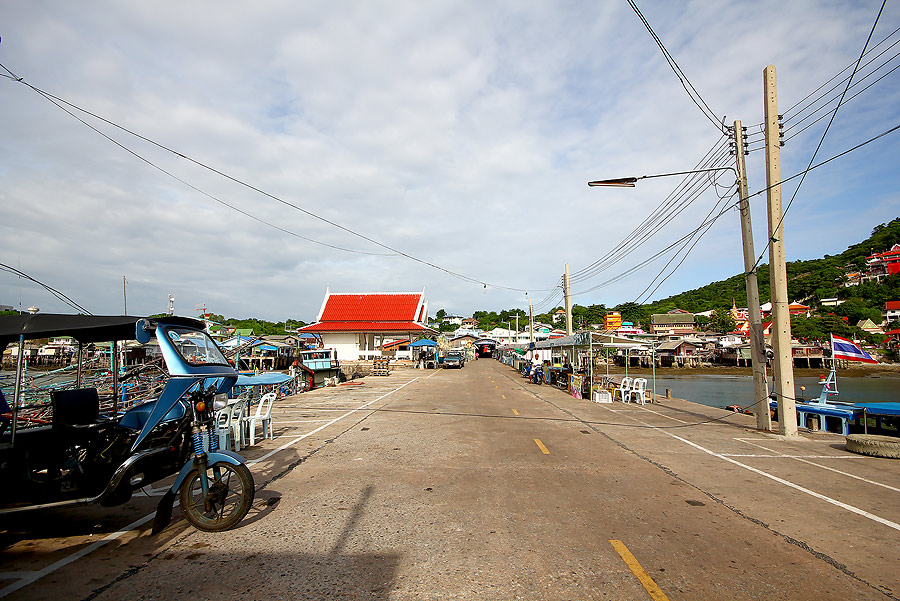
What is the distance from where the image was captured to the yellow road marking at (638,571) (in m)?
3.84

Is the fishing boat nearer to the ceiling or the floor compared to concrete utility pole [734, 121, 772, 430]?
nearer to the floor

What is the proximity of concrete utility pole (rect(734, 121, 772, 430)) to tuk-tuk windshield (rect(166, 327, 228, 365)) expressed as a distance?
12501mm

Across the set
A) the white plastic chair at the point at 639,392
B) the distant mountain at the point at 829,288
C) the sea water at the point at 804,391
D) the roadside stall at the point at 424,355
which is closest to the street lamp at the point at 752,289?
the white plastic chair at the point at 639,392

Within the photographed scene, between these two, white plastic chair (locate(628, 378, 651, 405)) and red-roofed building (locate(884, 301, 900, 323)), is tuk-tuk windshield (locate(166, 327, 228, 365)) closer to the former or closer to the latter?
white plastic chair (locate(628, 378, 651, 405))

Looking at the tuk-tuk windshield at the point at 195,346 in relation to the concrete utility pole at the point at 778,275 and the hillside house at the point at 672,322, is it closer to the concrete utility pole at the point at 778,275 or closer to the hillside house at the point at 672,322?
the concrete utility pole at the point at 778,275

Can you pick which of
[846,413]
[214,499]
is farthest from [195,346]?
[846,413]

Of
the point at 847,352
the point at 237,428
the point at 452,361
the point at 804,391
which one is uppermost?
the point at 847,352

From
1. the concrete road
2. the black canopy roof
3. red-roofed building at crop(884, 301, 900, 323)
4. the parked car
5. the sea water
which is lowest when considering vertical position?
the sea water

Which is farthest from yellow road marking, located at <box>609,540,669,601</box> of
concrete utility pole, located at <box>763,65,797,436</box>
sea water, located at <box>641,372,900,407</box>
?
sea water, located at <box>641,372,900,407</box>

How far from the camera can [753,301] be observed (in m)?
13.1

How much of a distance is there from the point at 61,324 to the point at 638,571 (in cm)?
629

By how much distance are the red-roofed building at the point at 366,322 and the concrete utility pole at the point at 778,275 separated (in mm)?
39939

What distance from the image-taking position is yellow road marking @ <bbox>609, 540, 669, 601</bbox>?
151 inches

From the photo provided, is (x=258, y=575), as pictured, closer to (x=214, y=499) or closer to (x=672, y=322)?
(x=214, y=499)
